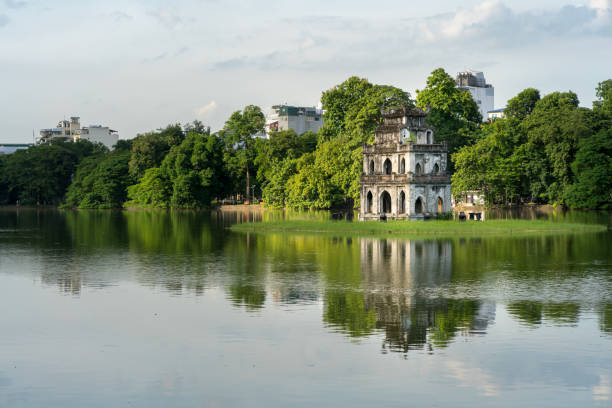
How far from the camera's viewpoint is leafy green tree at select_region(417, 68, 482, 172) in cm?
11975

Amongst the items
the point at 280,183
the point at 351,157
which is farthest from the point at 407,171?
the point at 280,183

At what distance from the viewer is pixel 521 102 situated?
154500mm

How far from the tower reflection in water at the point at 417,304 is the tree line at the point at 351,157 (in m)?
57.3

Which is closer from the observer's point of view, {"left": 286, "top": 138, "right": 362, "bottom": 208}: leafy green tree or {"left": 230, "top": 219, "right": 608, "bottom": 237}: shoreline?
{"left": 230, "top": 219, "right": 608, "bottom": 237}: shoreline

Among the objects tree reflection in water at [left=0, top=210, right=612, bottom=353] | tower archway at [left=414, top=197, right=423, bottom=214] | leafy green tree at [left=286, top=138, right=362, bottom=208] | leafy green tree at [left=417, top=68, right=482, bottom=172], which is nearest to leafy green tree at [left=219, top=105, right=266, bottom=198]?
leafy green tree at [left=286, top=138, right=362, bottom=208]

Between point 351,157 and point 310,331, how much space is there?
89.4 meters

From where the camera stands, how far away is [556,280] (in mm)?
39281

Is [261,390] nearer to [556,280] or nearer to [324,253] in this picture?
[556,280]

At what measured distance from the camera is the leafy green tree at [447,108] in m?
120

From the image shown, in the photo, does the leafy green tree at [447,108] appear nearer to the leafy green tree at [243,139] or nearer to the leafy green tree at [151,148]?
the leafy green tree at [243,139]

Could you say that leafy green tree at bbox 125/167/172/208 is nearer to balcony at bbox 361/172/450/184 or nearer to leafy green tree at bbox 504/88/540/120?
leafy green tree at bbox 504/88/540/120

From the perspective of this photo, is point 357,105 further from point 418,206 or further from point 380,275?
point 380,275

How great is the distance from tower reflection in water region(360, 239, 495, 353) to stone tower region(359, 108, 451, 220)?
33580 millimetres

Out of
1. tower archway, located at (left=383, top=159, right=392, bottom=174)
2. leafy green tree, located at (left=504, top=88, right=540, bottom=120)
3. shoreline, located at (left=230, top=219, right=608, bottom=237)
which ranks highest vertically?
leafy green tree, located at (left=504, top=88, right=540, bottom=120)
